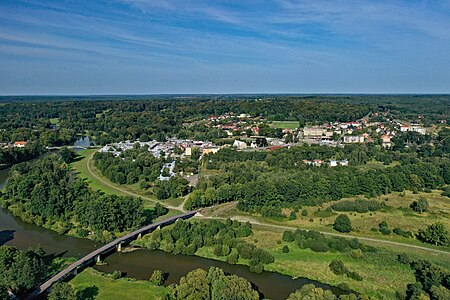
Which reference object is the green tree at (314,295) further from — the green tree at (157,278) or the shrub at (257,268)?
the green tree at (157,278)

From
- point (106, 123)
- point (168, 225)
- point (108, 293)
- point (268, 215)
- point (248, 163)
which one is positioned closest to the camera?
point (108, 293)

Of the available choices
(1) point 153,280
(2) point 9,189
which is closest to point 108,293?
(1) point 153,280

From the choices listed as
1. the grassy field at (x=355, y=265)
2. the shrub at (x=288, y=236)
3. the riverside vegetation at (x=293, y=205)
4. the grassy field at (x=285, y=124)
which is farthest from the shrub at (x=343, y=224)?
the grassy field at (x=285, y=124)

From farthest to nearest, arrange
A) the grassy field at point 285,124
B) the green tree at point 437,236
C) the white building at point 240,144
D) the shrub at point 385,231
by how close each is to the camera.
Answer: the grassy field at point 285,124 → the white building at point 240,144 → the shrub at point 385,231 → the green tree at point 437,236

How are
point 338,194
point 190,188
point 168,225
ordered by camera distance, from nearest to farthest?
point 168,225
point 338,194
point 190,188

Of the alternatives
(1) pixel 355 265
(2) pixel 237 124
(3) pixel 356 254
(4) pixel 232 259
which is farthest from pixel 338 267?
(2) pixel 237 124

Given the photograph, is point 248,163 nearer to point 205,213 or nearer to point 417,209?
point 205,213

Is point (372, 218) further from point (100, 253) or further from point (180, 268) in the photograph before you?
point (100, 253)

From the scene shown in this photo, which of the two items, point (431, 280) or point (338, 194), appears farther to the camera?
point (338, 194)
